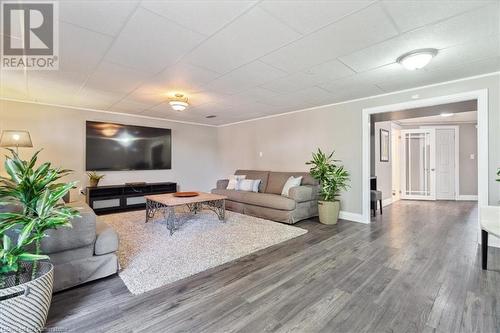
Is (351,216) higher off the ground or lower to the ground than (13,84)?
lower

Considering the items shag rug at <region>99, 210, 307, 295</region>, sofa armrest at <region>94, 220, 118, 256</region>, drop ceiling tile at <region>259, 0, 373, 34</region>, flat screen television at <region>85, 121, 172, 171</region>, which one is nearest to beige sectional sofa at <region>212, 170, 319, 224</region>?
shag rug at <region>99, 210, 307, 295</region>

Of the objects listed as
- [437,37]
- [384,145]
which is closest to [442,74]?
[437,37]

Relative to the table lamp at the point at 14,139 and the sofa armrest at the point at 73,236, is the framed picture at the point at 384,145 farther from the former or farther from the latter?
the table lamp at the point at 14,139

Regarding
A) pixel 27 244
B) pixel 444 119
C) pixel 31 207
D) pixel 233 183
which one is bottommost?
pixel 27 244

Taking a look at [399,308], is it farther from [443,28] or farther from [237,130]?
[237,130]

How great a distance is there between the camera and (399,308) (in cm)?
178

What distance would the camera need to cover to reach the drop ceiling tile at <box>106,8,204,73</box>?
199 cm

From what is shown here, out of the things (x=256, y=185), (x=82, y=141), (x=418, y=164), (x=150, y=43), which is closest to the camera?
(x=150, y=43)

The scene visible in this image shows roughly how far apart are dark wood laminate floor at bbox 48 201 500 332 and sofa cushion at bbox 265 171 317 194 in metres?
1.93

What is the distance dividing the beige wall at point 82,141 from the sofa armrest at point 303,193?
12.3ft

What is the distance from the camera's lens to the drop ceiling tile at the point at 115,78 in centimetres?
293

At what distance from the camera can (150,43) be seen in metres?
2.32

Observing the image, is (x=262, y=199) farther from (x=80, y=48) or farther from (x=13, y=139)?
(x=13, y=139)

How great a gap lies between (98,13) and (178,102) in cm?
216
